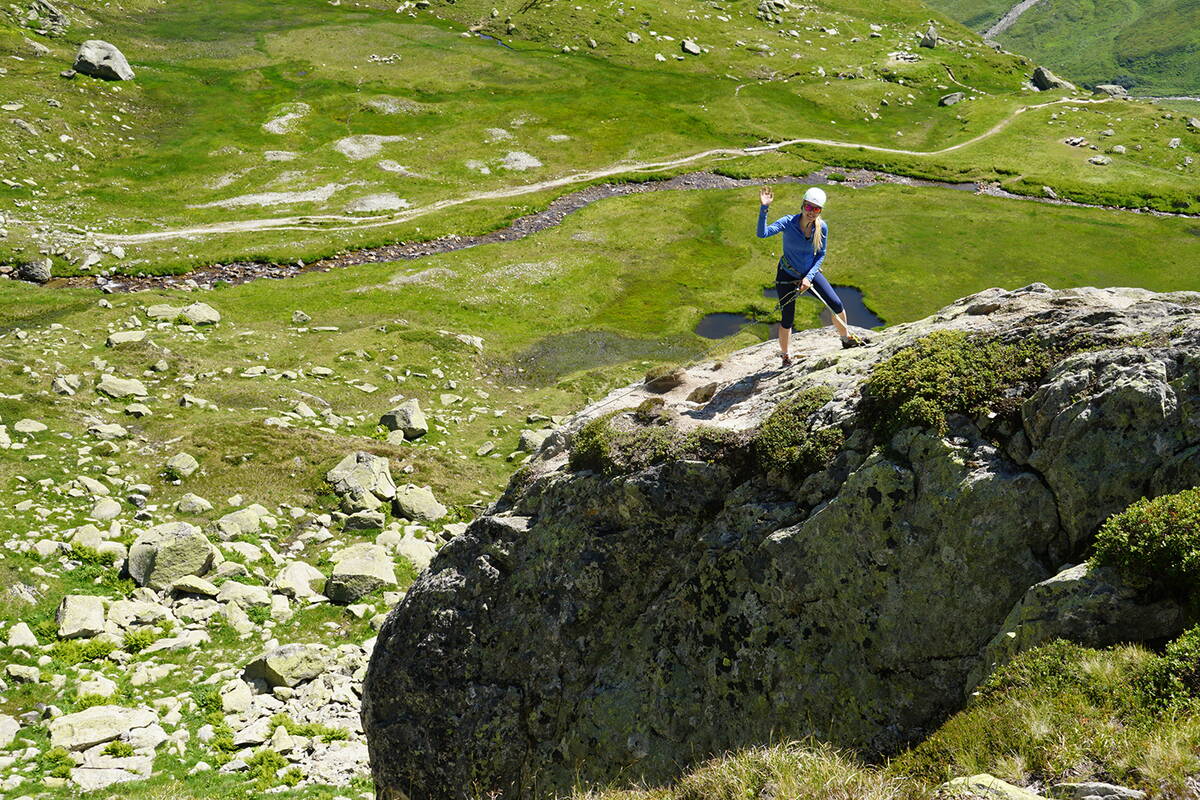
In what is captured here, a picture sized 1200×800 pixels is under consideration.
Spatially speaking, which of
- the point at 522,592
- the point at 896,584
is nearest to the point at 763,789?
the point at 896,584

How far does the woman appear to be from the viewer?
19484 mm

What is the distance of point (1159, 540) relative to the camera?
10.0 m

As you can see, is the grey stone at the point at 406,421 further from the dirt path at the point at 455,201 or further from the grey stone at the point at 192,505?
the dirt path at the point at 455,201

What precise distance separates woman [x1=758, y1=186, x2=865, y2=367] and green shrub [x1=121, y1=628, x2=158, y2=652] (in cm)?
2249

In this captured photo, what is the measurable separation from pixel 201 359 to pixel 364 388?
1037 centimetres

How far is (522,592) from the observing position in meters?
17.0

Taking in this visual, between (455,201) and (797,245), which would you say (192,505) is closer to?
(797,245)

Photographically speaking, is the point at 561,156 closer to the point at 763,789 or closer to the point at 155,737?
the point at 155,737

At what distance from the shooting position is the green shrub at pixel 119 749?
66.9 feet

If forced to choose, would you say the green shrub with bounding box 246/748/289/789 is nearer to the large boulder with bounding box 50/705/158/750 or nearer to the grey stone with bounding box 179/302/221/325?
the large boulder with bounding box 50/705/158/750

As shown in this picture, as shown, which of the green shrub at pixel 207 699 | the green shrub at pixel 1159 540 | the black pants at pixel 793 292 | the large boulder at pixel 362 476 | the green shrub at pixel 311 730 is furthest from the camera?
the large boulder at pixel 362 476

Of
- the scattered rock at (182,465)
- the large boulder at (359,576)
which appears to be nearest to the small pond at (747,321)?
the large boulder at (359,576)

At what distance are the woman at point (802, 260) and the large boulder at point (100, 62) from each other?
433 feet

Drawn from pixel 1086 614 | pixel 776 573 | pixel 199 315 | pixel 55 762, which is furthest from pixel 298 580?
pixel 199 315
